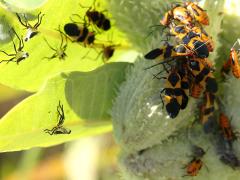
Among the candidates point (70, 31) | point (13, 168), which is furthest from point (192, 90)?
point (13, 168)

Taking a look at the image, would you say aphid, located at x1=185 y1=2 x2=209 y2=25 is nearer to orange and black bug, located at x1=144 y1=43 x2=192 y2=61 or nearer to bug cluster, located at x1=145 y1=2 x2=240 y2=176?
bug cluster, located at x1=145 y1=2 x2=240 y2=176

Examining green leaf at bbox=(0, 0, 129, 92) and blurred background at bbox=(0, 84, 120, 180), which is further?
→ blurred background at bbox=(0, 84, 120, 180)

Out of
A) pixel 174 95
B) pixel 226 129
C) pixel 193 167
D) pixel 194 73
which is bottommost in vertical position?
pixel 193 167

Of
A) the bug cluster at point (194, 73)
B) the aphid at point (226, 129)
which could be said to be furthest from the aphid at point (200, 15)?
the aphid at point (226, 129)

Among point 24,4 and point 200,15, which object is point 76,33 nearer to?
point 24,4

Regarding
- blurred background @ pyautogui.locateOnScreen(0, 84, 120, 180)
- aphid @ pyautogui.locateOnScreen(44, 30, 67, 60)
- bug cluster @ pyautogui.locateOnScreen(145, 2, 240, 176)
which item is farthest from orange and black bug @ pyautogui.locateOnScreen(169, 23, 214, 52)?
blurred background @ pyautogui.locateOnScreen(0, 84, 120, 180)

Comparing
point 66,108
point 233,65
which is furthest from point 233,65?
point 66,108

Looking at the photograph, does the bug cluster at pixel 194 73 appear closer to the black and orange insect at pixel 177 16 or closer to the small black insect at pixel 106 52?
the black and orange insect at pixel 177 16
